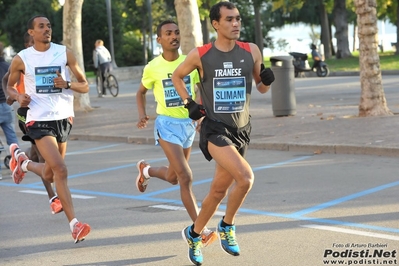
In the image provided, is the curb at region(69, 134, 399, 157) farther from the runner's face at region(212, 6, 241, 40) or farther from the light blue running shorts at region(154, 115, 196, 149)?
the runner's face at region(212, 6, 241, 40)

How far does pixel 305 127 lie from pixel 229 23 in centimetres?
928

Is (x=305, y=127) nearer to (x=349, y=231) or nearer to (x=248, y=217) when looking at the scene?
(x=248, y=217)

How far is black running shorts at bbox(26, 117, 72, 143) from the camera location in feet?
26.2

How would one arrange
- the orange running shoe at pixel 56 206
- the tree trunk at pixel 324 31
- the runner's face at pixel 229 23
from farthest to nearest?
the tree trunk at pixel 324 31
the orange running shoe at pixel 56 206
the runner's face at pixel 229 23

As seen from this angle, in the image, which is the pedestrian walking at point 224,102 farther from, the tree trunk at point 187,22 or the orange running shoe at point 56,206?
the tree trunk at point 187,22

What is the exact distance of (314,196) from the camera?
9.45m

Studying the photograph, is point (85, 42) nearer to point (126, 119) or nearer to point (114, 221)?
point (126, 119)

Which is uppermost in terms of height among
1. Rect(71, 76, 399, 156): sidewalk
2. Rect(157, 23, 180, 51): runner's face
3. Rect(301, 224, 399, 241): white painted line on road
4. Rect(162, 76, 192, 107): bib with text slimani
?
Rect(157, 23, 180, 51): runner's face

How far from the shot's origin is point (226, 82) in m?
6.60

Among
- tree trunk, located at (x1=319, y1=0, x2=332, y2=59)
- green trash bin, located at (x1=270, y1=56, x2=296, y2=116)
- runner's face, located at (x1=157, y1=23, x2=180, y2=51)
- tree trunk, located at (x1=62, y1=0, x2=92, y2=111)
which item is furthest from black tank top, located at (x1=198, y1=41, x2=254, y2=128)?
tree trunk, located at (x1=319, y1=0, x2=332, y2=59)

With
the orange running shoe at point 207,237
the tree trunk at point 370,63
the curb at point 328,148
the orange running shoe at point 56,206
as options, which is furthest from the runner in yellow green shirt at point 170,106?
the tree trunk at point 370,63

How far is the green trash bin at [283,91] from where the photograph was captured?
17.8 meters

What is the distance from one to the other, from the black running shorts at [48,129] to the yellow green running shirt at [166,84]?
89cm

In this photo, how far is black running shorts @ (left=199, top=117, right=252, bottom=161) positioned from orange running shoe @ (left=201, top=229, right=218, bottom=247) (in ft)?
2.15
